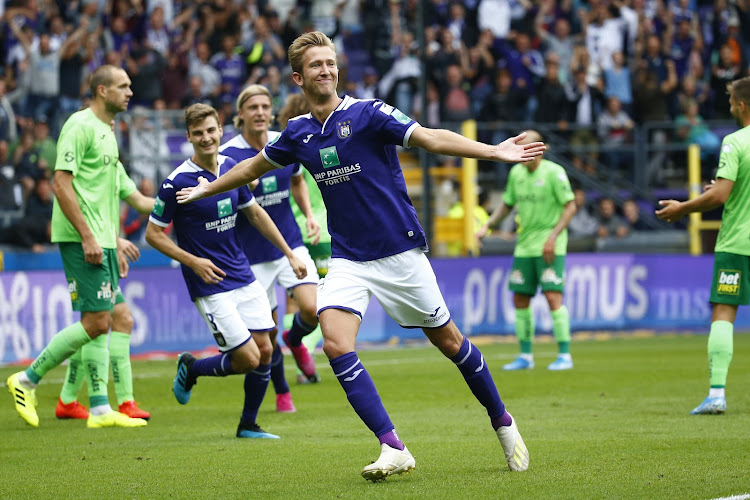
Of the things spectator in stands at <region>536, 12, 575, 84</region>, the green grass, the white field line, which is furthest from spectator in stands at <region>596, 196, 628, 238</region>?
the green grass

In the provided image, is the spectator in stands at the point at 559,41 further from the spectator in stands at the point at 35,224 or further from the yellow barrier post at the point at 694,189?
the spectator in stands at the point at 35,224

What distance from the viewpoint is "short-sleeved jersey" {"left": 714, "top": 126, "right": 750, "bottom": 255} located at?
9000 millimetres

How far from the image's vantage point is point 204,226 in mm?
8414

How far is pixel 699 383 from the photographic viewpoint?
1166 cm

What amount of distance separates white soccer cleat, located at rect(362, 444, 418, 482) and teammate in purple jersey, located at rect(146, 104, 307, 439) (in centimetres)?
235

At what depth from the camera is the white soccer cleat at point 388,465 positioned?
236 inches

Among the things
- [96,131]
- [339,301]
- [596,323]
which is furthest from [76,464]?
[596,323]

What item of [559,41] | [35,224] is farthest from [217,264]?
[559,41]

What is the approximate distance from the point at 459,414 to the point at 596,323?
30.6ft

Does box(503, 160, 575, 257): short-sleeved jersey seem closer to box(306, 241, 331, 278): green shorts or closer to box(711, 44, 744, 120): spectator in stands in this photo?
box(306, 241, 331, 278): green shorts

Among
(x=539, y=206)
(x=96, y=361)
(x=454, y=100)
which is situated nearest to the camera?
(x=96, y=361)

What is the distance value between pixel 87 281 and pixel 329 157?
3459mm

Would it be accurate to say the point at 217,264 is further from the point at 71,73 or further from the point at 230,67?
the point at 230,67

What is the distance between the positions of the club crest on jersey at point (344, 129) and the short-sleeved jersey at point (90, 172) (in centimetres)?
345
